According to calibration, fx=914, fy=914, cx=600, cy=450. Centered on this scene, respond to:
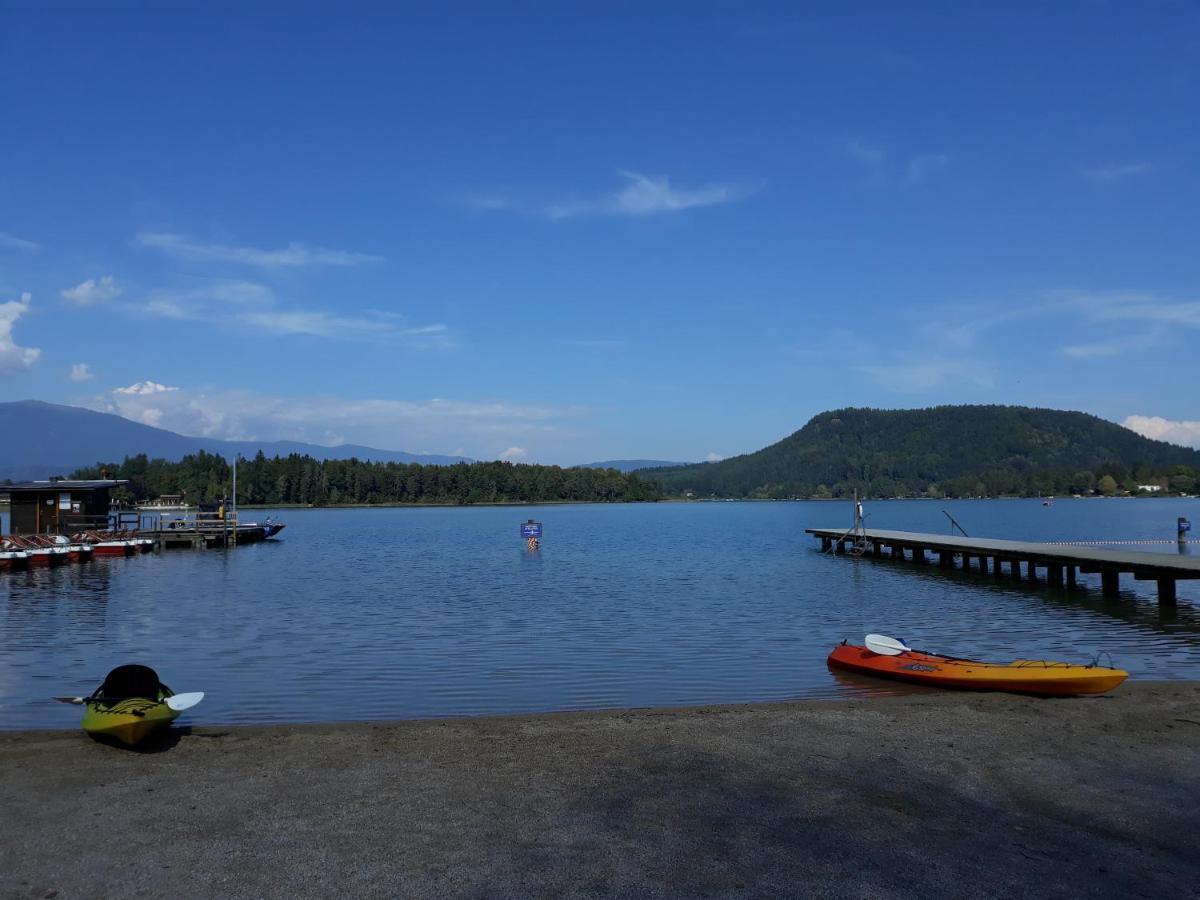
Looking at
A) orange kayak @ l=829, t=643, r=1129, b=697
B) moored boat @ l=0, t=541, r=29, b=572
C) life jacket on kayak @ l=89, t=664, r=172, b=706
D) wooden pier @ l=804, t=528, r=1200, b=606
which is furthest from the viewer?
moored boat @ l=0, t=541, r=29, b=572

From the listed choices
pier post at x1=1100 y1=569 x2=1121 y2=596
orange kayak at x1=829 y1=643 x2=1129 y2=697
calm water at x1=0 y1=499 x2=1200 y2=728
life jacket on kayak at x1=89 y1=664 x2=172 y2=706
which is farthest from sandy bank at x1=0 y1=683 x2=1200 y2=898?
pier post at x1=1100 y1=569 x2=1121 y2=596

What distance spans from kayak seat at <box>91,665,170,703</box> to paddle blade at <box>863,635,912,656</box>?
39.5 ft

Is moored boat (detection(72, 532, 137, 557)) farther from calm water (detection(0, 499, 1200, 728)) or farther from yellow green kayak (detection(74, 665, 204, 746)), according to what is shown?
yellow green kayak (detection(74, 665, 204, 746))

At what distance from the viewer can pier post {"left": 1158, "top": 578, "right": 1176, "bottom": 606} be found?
27980mm

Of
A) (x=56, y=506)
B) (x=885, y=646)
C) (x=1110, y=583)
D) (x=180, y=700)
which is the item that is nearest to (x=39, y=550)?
(x=56, y=506)

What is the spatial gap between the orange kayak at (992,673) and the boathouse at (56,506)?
48360mm

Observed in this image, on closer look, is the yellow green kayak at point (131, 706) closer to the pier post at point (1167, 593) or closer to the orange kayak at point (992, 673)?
the orange kayak at point (992, 673)

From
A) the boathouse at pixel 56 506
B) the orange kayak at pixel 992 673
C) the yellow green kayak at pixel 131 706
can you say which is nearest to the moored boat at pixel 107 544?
the boathouse at pixel 56 506

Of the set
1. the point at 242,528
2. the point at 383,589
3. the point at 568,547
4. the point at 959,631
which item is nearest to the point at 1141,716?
the point at 959,631

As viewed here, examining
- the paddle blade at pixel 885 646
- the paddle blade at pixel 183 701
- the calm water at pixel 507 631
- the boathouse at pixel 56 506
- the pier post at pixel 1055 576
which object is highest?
the boathouse at pixel 56 506

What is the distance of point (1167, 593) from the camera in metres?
28.1

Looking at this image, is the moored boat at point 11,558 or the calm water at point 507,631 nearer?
the calm water at point 507,631

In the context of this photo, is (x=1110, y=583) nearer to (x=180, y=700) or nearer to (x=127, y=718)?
(x=180, y=700)

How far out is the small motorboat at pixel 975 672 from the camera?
46.9 feet
